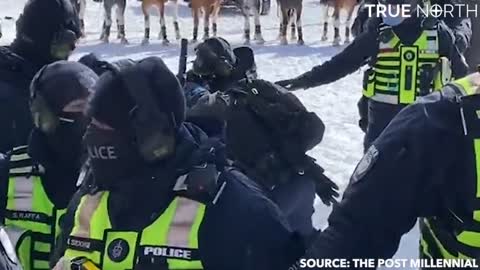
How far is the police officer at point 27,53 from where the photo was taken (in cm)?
404

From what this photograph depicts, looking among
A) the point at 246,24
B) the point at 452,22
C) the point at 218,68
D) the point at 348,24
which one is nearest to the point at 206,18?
the point at 246,24

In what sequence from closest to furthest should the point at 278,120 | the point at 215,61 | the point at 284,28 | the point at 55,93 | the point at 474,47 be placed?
the point at 55,93 < the point at 278,120 < the point at 215,61 < the point at 474,47 < the point at 284,28

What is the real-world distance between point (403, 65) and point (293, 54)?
952 cm

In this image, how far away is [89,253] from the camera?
8.68ft

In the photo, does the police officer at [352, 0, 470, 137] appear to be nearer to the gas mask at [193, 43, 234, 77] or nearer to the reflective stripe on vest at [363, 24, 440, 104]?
the reflective stripe on vest at [363, 24, 440, 104]

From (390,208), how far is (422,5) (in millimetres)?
4041

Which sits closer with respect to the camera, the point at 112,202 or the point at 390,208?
the point at 390,208

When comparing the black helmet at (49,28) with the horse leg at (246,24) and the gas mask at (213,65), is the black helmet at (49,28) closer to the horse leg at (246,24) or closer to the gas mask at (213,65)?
the gas mask at (213,65)

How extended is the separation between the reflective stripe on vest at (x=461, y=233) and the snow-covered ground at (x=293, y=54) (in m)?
0.97

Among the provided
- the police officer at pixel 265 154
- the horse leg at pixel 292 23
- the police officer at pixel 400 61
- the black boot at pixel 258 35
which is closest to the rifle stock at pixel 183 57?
the police officer at pixel 265 154

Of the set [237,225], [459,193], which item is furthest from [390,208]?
[237,225]

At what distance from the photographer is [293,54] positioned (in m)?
15.7

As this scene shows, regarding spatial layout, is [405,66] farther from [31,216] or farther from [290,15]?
[290,15]

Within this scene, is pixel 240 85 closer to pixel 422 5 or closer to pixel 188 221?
pixel 188 221
